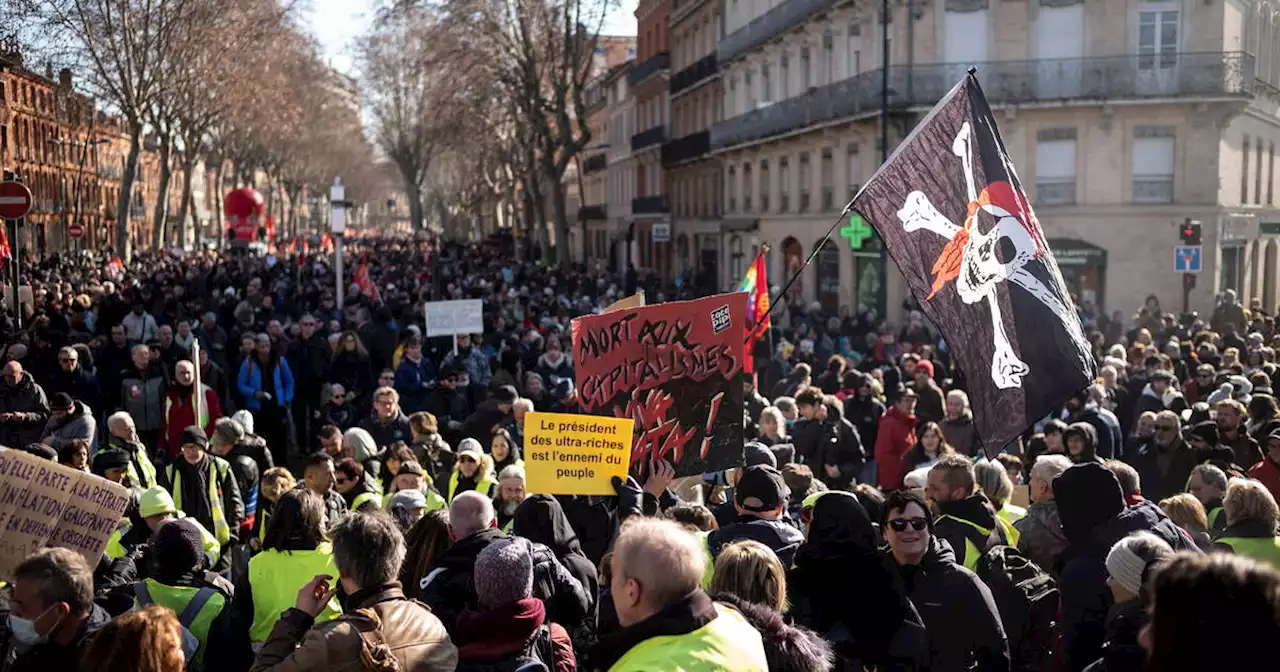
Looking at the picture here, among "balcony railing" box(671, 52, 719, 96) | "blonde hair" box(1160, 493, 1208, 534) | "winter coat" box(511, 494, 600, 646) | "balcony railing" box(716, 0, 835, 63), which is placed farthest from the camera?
"balcony railing" box(671, 52, 719, 96)

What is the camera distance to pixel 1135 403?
1267 centimetres

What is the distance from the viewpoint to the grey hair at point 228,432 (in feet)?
29.8

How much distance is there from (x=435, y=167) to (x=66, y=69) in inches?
3573

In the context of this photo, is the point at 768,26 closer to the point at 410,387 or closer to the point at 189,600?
the point at 410,387

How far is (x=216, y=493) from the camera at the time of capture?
852 centimetres

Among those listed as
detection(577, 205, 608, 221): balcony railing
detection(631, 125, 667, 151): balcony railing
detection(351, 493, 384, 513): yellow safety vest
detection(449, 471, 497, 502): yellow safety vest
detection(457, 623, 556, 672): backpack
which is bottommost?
detection(449, 471, 497, 502): yellow safety vest

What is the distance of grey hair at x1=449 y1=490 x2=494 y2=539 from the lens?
5414 mm

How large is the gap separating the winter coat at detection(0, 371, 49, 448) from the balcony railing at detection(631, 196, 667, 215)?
4626cm

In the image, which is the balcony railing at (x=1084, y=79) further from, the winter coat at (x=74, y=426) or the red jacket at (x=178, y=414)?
the winter coat at (x=74, y=426)

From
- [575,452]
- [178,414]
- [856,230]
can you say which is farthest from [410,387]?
[856,230]

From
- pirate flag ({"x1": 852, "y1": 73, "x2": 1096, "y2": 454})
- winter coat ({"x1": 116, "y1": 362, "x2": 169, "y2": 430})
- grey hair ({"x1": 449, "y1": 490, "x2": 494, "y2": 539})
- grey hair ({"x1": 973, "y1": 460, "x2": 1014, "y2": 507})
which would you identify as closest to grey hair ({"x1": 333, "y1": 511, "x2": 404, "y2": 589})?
grey hair ({"x1": 449, "y1": 490, "x2": 494, "y2": 539})

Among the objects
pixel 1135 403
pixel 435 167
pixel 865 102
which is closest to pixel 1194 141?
pixel 865 102

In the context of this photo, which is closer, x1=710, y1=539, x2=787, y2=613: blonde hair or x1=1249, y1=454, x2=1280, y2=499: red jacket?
x1=710, y1=539, x2=787, y2=613: blonde hair

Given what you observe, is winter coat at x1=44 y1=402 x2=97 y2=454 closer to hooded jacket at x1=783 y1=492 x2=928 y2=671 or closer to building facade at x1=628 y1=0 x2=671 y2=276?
hooded jacket at x1=783 y1=492 x2=928 y2=671
